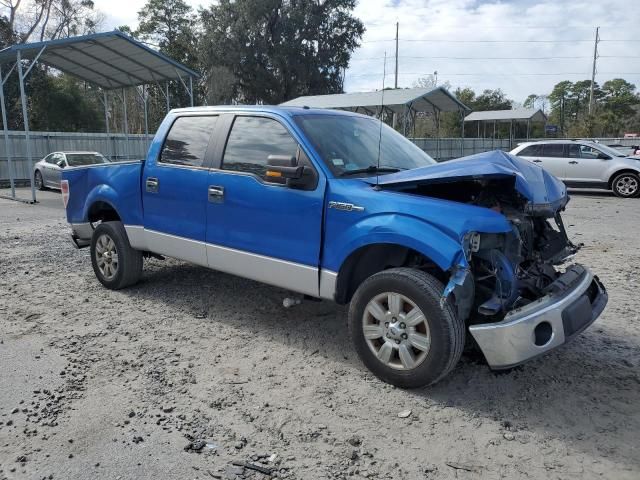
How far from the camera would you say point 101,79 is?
1986 centimetres

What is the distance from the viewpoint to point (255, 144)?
15.3ft

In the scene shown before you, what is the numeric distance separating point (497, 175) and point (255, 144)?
6.90 feet

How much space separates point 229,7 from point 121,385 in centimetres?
4075

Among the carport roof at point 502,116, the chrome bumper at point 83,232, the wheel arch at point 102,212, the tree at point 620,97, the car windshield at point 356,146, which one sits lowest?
the chrome bumper at point 83,232

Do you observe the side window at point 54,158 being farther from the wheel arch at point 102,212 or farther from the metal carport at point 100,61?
the wheel arch at point 102,212

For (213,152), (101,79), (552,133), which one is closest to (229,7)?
(101,79)

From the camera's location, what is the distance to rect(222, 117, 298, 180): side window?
4.48 meters

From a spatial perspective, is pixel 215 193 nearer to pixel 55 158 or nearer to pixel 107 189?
pixel 107 189

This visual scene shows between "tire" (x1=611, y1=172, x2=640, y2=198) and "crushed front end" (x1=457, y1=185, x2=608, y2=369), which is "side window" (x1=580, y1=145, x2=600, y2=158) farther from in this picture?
"crushed front end" (x1=457, y1=185, x2=608, y2=369)

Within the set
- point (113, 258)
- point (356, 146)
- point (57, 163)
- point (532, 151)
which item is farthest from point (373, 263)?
point (57, 163)

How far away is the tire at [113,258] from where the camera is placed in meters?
5.86

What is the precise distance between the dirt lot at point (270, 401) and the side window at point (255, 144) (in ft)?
4.86

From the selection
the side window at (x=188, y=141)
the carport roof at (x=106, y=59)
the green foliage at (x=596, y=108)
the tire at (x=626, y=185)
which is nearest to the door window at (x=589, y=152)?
the tire at (x=626, y=185)

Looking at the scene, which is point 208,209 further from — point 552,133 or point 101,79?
point 552,133
